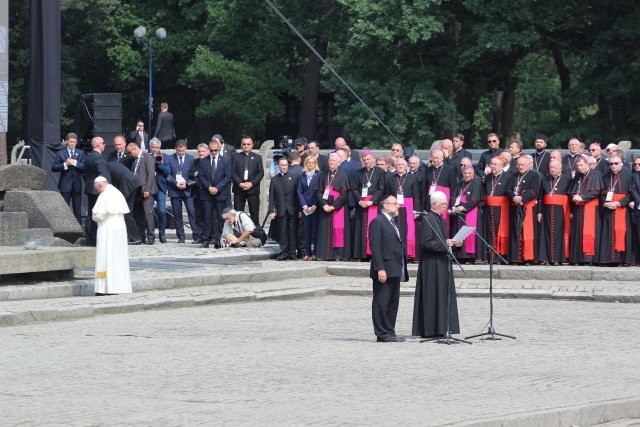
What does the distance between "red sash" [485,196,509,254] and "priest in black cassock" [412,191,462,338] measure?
23.6 ft

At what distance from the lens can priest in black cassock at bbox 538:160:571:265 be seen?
23188mm

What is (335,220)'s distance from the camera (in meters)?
24.0

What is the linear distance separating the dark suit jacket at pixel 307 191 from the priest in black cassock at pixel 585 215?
4.46 m

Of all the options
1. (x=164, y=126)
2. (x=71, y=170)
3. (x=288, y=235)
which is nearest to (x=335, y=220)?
(x=288, y=235)

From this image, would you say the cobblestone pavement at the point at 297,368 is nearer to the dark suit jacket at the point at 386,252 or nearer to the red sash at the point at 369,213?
the dark suit jacket at the point at 386,252

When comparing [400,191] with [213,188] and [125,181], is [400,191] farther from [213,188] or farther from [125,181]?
[125,181]

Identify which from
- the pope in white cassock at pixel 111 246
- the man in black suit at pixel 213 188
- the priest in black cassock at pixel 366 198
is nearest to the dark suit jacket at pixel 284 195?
the priest in black cassock at pixel 366 198

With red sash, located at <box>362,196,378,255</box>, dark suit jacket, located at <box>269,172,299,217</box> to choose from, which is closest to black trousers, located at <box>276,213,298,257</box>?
dark suit jacket, located at <box>269,172,299,217</box>

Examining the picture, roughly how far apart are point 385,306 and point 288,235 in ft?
28.0

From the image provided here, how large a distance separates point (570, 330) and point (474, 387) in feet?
17.0

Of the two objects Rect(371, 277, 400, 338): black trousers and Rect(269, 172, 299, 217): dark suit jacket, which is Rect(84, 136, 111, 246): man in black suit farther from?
Rect(371, 277, 400, 338): black trousers

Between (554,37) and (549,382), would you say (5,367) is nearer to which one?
(549,382)

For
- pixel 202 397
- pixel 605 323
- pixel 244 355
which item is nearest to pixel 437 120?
pixel 605 323

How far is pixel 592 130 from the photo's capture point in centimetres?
4409
